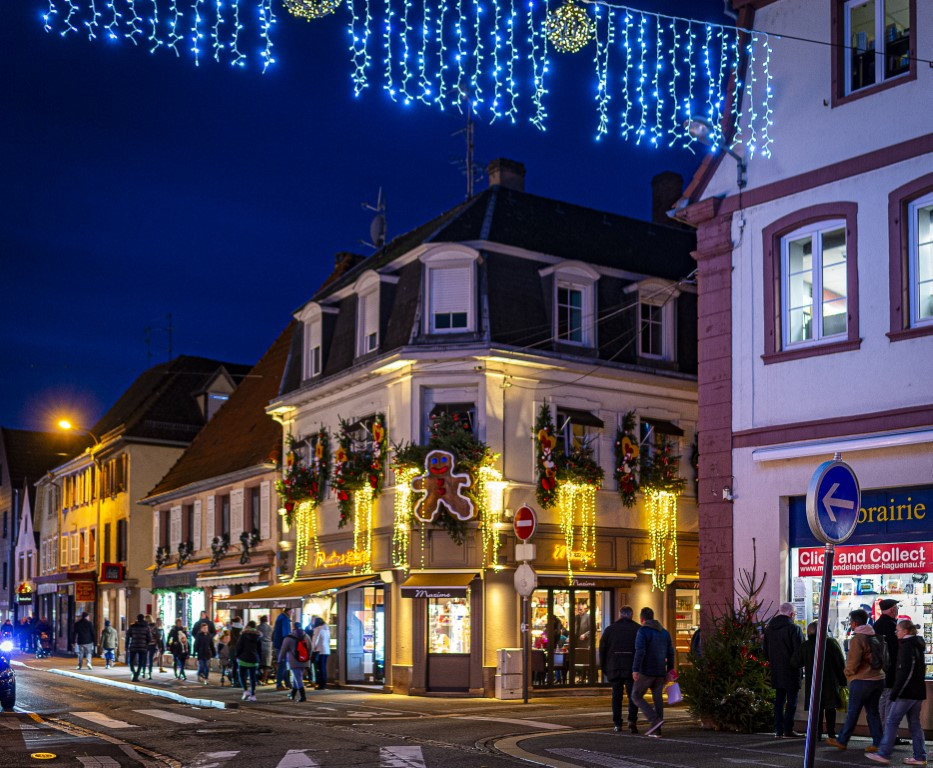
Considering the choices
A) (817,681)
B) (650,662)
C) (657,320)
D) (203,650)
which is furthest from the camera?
(657,320)

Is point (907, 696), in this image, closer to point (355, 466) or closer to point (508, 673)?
point (508, 673)

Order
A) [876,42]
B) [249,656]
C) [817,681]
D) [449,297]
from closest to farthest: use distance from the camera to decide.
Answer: [817,681] < [876,42] < [249,656] < [449,297]

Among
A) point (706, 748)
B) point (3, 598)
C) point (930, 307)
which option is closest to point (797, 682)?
point (706, 748)

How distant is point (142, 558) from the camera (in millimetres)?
49312

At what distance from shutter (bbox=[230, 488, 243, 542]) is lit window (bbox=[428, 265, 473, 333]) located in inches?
485

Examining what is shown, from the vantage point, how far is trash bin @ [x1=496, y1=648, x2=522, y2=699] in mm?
25438

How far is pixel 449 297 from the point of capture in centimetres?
2827

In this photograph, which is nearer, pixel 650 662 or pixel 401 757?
pixel 401 757

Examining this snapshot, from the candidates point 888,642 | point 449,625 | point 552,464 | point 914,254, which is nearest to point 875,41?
point 914,254

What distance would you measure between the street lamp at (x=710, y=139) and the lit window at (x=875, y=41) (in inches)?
74.1

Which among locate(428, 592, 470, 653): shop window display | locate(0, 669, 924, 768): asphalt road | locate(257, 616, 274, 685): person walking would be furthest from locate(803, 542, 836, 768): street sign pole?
locate(257, 616, 274, 685): person walking

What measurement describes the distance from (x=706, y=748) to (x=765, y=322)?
19.9 ft

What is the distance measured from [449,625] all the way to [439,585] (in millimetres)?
1246

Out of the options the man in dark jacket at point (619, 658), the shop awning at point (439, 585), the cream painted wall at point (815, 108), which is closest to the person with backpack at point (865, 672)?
the man in dark jacket at point (619, 658)
